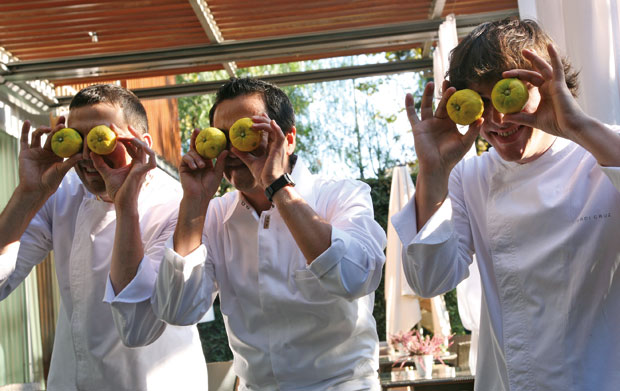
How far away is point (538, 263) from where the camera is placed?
2082mm

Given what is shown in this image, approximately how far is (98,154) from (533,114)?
1612 mm

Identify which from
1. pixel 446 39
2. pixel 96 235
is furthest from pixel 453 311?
pixel 96 235

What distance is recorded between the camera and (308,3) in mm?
7004

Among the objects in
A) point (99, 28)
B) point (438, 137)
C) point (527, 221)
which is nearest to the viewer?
point (527, 221)

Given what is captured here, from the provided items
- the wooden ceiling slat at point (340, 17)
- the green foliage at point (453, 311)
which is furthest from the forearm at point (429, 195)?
the green foliage at point (453, 311)

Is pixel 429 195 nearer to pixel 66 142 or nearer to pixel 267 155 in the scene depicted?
pixel 267 155

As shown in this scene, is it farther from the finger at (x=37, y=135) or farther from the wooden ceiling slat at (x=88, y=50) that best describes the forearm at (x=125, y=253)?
the wooden ceiling slat at (x=88, y=50)

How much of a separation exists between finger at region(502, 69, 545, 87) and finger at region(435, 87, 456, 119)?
0.19 metres

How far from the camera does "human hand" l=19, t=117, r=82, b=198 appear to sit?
284 centimetres

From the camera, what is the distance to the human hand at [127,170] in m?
2.66

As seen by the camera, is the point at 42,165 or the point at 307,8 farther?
the point at 307,8

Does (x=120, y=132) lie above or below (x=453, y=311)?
above

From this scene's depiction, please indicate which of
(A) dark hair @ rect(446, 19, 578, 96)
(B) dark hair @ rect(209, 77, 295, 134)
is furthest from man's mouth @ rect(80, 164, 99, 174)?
(A) dark hair @ rect(446, 19, 578, 96)

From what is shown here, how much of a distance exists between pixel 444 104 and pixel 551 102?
0.32 metres
